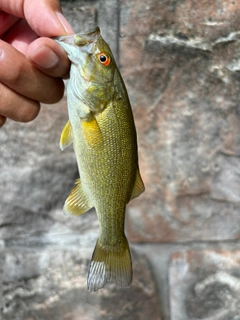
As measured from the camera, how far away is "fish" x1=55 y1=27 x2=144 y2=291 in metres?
0.56

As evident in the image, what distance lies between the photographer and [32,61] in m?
0.57

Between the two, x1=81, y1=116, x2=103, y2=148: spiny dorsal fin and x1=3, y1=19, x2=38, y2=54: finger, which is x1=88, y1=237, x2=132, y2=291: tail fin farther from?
x1=3, y1=19, x2=38, y2=54: finger

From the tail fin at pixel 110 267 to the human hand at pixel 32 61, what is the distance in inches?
9.4

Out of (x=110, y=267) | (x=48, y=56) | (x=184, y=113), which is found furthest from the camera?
Answer: (x=184, y=113)

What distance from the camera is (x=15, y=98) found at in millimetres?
614

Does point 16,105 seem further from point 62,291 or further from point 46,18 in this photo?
point 62,291

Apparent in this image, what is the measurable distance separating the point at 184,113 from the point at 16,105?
0.31 metres

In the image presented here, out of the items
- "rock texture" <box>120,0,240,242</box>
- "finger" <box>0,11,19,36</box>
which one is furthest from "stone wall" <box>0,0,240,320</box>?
"finger" <box>0,11,19,36</box>

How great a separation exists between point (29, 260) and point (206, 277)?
35cm

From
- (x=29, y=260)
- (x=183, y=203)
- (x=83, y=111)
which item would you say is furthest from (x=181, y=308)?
(x=83, y=111)

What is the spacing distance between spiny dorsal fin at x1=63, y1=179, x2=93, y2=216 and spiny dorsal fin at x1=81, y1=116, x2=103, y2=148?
0.08 metres

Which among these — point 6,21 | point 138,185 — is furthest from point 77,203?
point 6,21

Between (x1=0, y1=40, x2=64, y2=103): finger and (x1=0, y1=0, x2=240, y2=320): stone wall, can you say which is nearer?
(x1=0, y1=40, x2=64, y2=103): finger

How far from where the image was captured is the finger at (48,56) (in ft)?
1.73
